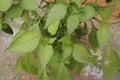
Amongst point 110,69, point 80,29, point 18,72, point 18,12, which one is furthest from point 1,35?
point 110,69

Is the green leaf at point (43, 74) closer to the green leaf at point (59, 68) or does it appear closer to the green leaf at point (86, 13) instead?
the green leaf at point (59, 68)

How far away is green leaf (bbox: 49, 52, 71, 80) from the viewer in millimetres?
917

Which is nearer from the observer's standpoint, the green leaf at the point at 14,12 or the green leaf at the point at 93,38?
the green leaf at the point at 14,12

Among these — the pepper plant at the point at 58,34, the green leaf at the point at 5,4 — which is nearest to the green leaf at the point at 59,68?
the pepper plant at the point at 58,34

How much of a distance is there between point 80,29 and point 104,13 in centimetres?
28

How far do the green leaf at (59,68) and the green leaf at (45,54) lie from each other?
12cm

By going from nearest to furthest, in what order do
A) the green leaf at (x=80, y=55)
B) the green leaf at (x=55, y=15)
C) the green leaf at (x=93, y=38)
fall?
the green leaf at (x=55, y=15) → the green leaf at (x=80, y=55) → the green leaf at (x=93, y=38)

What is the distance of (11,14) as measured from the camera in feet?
2.77

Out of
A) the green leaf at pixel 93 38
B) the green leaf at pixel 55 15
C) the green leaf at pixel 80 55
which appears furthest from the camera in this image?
the green leaf at pixel 93 38

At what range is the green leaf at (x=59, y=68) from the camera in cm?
92

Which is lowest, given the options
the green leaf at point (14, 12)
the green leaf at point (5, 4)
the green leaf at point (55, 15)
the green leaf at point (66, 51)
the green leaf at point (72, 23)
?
the green leaf at point (66, 51)

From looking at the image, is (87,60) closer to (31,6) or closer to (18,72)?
(31,6)

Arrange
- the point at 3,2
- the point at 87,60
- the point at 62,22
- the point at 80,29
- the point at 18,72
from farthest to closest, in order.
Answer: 1. the point at 18,72
2. the point at 80,29
3. the point at 62,22
4. the point at 87,60
5. the point at 3,2

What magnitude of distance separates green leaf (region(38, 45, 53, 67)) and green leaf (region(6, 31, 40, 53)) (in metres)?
0.03
